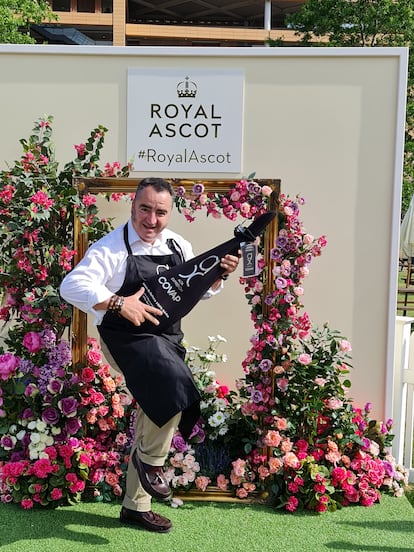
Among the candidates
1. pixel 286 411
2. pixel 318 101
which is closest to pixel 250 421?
pixel 286 411

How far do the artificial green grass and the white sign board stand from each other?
7.03ft

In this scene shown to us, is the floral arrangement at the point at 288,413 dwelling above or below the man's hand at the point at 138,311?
below

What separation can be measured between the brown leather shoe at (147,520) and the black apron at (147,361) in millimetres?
633

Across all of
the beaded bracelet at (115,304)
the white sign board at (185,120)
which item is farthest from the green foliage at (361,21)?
the beaded bracelet at (115,304)

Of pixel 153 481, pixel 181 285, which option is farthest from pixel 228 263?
pixel 153 481

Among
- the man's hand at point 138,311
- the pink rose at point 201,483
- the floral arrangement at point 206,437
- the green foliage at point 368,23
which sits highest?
the green foliage at point 368,23

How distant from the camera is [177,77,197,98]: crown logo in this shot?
4.34 meters

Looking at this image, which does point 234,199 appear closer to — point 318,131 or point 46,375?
point 318,131

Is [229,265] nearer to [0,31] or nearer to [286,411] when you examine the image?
[286,411]

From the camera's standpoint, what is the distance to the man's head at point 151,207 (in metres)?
3.19

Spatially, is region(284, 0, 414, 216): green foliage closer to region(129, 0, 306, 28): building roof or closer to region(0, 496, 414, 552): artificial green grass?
region(0, 496, 414, 552): artificial green grass

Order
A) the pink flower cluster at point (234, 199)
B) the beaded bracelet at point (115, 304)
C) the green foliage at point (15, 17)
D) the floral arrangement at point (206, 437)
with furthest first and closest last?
the green foliage at point (15, 17)
the floral arrangement at point (206, 437)
the pink flower cluster at point (234, 199)
the beaded bracelet at point (115, 304)

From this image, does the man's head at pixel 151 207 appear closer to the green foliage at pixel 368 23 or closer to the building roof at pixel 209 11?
the green foliage at pixel 368 23

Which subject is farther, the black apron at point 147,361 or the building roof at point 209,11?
the building roof at point 209,11
